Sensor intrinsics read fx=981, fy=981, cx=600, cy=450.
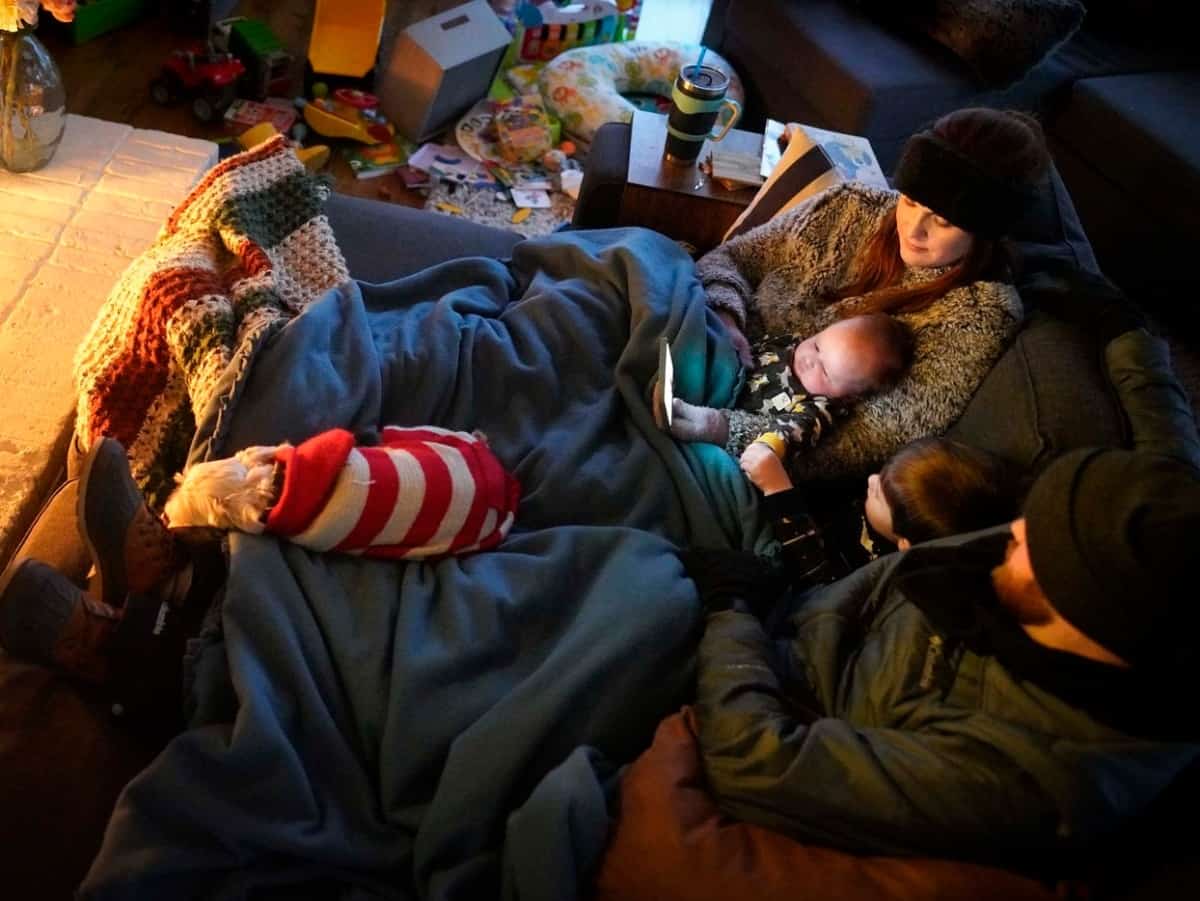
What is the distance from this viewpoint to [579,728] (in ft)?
3.73

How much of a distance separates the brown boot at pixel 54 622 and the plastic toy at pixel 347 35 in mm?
2146

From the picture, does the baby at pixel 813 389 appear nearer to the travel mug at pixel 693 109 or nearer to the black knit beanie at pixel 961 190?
the black knit beanie at pixel 961 190

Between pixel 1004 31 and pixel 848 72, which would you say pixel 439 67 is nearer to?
pixel 848 72

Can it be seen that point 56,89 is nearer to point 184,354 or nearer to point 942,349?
point 184,354

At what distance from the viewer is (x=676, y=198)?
199cm

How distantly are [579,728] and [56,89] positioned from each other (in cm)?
166

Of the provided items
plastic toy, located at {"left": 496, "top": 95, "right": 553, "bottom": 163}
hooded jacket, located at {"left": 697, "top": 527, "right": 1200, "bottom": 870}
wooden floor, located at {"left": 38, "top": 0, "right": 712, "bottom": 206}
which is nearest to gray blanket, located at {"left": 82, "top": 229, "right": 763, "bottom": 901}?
hooded jacket, located at {"left": 697, "top": 527, "right": 1200, "bottom": 870}

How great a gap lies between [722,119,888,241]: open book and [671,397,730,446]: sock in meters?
0.52

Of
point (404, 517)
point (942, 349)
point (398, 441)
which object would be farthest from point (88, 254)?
point (942, 349)

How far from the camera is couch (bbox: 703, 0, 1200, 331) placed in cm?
270

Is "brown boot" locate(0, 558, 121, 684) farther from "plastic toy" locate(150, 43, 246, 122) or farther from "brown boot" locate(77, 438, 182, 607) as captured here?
"plastic toy" locate(150, 43, 246, 122)

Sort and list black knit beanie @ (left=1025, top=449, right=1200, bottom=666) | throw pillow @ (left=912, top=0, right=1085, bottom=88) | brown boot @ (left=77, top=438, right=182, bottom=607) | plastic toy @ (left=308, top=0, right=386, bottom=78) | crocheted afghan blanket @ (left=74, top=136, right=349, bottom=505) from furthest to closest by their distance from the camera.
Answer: plastic toy @ (left=308, top=0, right=386, bottom=78) < throw pillow @ (left=912, top=0, right=1085, bottom=88) < crocheted afghan blanket @ (left=74, top=136, right=349, bottom=505) < brown boot @ (left=77, top=438, right=182, bottom=607) < black knit beanie @ (left=1025, top=449, right=1200, bottom=666)

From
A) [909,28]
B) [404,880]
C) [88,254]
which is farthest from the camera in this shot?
[909,28]

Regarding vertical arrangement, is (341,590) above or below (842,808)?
below
